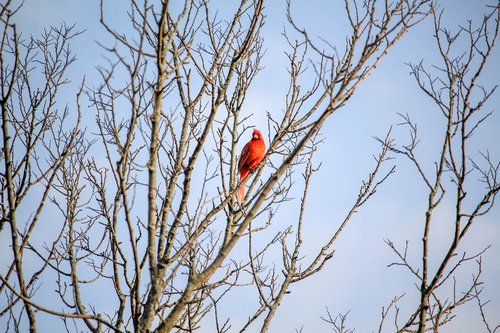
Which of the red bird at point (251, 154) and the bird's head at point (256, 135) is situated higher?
the bird's head at point (256, 135)

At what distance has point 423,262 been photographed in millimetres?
2461

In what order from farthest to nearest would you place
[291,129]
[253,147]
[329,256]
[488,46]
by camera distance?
[253,147], [329,256], [291,129], [488,46]

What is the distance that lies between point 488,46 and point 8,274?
306 centimetres

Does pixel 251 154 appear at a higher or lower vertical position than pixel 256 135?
lower

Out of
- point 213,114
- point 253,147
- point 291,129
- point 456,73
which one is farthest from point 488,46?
point 253,147

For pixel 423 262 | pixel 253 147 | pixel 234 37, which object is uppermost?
pixel 253 147

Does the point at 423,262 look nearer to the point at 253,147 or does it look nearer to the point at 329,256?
the point at 329,256

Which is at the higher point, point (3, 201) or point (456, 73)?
point (456, 73)

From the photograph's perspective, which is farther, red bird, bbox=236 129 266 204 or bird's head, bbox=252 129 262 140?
bird's head, bbox=252 129 262 140

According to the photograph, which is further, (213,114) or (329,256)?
(329,256)

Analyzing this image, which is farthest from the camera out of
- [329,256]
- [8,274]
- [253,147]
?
[253,147]

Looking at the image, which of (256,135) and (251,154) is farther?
(256,135)

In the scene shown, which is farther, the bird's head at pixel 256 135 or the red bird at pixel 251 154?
the bird's head at pixel 256 135

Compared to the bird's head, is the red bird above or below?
below
